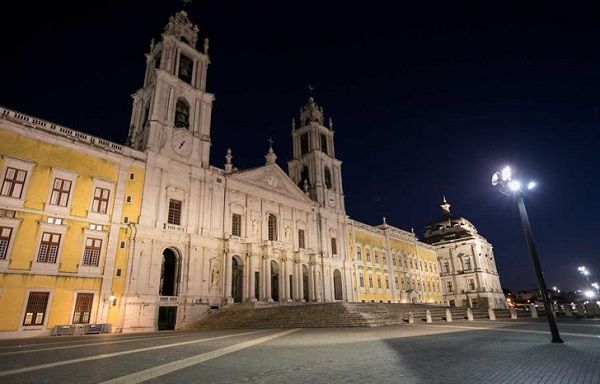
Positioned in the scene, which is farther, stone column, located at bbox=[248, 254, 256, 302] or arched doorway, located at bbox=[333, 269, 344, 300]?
arched doorway, located at bbox=[333, 269, 344, 300]

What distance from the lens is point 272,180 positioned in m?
35.5

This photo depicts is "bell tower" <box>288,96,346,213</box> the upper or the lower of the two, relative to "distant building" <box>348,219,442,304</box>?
upper

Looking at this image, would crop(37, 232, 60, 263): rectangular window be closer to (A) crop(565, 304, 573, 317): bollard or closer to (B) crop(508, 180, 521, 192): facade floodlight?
(B) crop(508, 180, 521, 192): facade floodlight

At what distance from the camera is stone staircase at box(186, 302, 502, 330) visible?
20.2 m

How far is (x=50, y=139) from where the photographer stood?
21062 mm

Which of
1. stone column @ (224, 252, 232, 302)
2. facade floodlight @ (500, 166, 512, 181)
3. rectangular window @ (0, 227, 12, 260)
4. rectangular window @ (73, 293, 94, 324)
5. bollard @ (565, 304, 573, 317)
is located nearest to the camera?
facade floodlight @ (500, 166, 512, 181)

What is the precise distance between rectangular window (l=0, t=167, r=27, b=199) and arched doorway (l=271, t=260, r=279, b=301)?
20253 mm

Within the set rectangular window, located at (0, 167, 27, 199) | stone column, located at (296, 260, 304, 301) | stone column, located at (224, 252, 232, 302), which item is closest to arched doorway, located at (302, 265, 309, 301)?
stone column, located at (296, 260, 304, 301)

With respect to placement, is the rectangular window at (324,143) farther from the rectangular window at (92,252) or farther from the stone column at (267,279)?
the rectangular window at (92,252)

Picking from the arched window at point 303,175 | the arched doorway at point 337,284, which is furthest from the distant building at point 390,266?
the arched window at point 303,175

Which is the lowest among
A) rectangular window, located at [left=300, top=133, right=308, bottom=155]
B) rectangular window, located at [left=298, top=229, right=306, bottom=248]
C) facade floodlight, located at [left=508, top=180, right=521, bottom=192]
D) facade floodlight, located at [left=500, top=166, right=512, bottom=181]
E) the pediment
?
facade floodlight, located at [left=508, top=180, right=521, bottom=192]

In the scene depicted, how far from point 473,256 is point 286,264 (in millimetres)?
44216

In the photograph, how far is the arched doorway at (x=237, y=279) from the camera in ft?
98.2

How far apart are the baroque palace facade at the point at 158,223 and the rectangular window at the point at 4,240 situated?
0.06 metres
